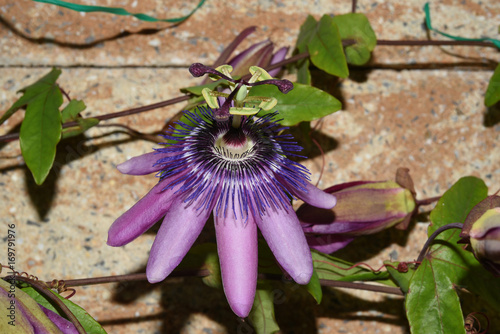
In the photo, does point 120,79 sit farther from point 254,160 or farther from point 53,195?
point 254,160

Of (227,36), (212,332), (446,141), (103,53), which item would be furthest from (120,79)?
(446,141)

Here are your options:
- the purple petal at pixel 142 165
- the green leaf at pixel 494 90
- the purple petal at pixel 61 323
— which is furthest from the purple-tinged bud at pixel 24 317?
the green leaf at pixel 494 90

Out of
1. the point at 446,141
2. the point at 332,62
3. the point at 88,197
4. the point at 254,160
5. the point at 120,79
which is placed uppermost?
the point at 332,62

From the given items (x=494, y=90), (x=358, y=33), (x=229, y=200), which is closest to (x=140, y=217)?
(x=229, y=200)

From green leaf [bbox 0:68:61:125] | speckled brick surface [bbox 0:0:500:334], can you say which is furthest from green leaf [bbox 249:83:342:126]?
green leaf [bbox 0:68:61:125]

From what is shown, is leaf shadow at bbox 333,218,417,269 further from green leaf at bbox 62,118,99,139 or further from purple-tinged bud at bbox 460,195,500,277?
green leaf at bbox 62,118,99,139

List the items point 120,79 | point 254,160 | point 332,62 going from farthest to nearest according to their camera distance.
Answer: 1. point 120,79
2. point 332,62
3. point 254,160

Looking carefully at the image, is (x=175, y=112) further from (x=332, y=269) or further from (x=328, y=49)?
(x=332, y=269)
